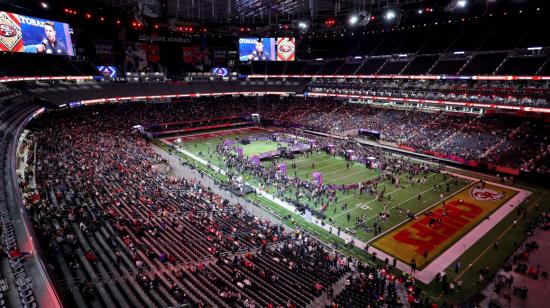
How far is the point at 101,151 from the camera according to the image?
35375mm

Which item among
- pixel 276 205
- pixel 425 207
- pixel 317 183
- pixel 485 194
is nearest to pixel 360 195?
pixel 317 183

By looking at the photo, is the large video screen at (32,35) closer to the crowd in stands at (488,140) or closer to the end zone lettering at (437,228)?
the end zone lettering at (437,228)

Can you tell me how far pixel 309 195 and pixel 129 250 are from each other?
1797cm

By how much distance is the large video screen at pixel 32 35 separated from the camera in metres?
34.2

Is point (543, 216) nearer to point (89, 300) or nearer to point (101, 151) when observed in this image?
point (89, 300)

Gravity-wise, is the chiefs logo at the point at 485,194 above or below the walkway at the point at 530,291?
above

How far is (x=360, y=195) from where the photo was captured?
105 feet

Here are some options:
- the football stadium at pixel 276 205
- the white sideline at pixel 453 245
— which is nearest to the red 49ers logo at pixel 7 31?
the football stadium at pixel 276 205

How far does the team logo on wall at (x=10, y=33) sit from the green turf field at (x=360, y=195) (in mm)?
23407

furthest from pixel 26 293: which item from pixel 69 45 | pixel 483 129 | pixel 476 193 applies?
pixel 483 129

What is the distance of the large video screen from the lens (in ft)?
112

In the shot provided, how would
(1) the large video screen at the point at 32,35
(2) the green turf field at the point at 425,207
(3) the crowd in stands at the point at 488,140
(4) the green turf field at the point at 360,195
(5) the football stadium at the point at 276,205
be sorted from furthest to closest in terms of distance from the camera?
(3) the crowd in stands at the point at 488,140
(1) the large video screen at the point at 32,35
(4) the green turf field at the point at 360,195
(2) the green turf field at the point at 425,207
(5) the football stadium at the point at 276,205

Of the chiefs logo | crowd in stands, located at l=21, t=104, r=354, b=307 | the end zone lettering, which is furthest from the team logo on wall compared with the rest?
the chiefs logo

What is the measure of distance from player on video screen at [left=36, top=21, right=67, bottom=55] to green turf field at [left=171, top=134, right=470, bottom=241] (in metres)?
22.5
